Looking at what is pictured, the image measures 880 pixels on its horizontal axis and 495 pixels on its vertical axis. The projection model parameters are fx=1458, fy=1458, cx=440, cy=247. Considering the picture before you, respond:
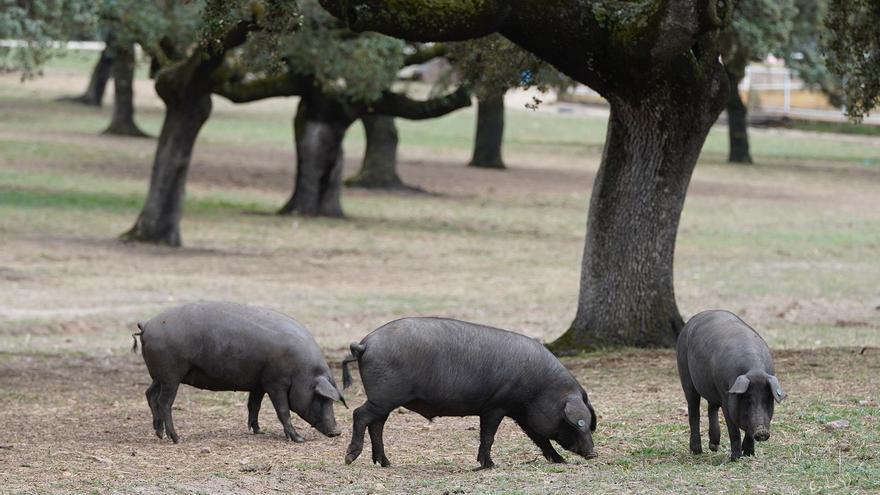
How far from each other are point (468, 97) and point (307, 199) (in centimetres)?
419

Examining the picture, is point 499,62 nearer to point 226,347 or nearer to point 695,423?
point 226,347

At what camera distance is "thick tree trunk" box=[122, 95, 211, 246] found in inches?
923

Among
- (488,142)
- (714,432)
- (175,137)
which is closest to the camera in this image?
(714,432)

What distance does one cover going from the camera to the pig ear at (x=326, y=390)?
386 inches

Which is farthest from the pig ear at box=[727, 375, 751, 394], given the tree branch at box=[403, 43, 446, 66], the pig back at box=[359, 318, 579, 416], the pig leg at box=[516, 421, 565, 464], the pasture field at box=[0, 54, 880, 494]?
the tree branch at box=[403, 43, 446, 66]

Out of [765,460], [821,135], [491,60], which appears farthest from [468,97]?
[821,135]

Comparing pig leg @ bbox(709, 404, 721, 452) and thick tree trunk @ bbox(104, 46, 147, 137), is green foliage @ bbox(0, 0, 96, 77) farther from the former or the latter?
thick tree trunk @ bbox(104, 46, 147, 137)

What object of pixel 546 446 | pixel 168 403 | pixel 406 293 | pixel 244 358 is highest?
pixel 244 358

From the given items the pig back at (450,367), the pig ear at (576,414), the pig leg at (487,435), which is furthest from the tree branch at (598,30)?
the pig ear at (576,414)

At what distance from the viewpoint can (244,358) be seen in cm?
991

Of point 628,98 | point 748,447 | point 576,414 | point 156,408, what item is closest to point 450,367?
point 576,414

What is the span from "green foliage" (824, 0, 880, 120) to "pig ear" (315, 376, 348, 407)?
23.3 ft

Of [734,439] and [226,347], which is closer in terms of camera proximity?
[734,439]

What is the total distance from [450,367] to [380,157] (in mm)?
25893
